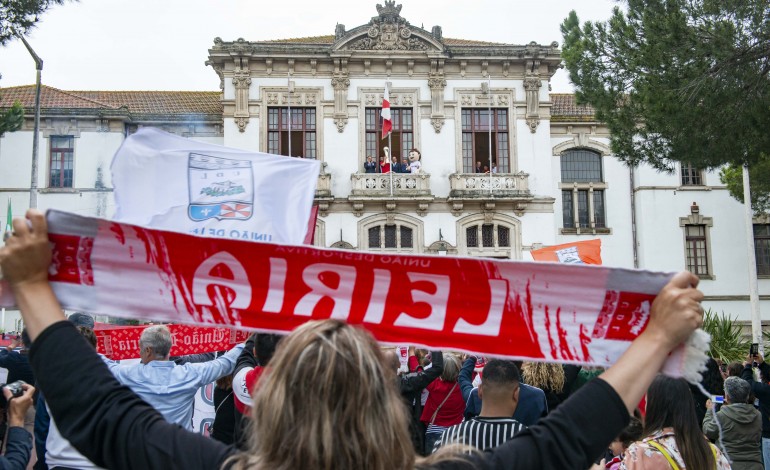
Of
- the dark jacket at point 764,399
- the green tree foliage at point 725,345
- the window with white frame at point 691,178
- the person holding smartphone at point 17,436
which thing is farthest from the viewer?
the window with white frame at point 691,178

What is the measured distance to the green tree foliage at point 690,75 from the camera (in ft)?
33.3

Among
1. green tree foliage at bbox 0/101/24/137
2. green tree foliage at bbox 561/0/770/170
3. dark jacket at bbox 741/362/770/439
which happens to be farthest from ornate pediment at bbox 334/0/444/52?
dark jacket at bbox 741/362/770/439

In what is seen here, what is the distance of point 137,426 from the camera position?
1.81m

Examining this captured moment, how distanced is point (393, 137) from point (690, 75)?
16009 millimetres

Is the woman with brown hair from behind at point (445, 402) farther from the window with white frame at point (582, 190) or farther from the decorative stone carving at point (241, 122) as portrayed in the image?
the window with white frame at point (582, 190)

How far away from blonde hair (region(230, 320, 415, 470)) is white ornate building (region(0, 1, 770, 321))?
2295 centimetres

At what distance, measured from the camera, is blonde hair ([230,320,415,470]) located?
1.61 meters

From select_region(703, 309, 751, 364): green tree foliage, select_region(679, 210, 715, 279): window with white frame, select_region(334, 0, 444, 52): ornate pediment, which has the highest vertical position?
select_region(334, 0, 444, 52): ornate pediment

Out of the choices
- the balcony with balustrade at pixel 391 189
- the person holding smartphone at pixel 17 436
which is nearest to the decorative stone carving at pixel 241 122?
the balcony with balustrade at pixel 391 189

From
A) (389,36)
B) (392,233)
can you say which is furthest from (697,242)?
(389,36)

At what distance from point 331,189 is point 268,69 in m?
4.77

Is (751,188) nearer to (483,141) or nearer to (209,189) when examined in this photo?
(483,141)

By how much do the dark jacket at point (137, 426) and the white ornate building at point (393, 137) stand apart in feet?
74.8

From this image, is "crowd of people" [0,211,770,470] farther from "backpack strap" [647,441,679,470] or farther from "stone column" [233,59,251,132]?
"stone column" [233,59,251,132]
